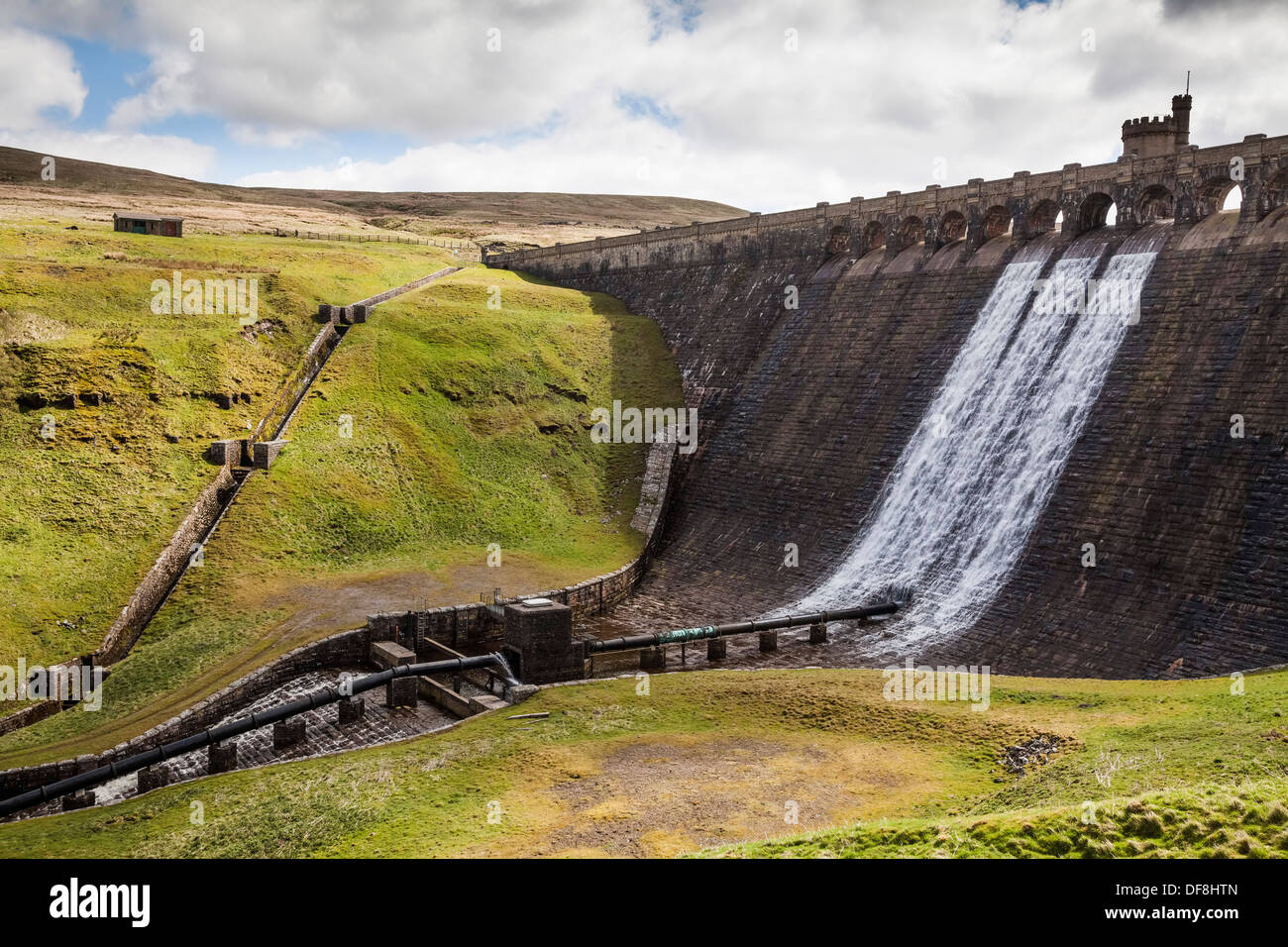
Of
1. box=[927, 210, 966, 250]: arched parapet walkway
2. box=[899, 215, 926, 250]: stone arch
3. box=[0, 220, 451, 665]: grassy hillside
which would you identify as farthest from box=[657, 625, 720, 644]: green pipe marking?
box=[899, 215, 926, 250]: stone arch

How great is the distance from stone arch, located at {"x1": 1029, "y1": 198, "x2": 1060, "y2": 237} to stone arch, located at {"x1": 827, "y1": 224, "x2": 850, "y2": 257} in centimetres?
1292

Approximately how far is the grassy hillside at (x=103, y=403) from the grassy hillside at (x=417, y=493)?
8.80 feet

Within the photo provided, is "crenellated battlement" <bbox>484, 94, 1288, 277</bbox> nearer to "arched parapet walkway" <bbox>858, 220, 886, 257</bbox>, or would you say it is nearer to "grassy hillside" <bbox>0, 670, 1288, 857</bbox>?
"arched parapet walkway" <bbox>858, 220, 886, 257</bbox>

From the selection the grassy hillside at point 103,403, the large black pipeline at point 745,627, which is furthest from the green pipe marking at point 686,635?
the grassy hillside at point 103,403

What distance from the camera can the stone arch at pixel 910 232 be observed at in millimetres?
55000

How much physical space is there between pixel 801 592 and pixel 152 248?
5276 centimetres

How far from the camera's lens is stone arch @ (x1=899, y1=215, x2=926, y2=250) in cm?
5500

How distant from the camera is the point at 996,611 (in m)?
35.9

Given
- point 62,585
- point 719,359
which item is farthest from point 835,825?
point 719,359

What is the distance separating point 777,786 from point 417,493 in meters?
32.7

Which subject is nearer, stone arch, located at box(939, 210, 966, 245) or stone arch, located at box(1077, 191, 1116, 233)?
stone arch, located at box(1077, 191, 1116, 233)

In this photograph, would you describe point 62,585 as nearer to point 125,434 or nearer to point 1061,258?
point 125,434

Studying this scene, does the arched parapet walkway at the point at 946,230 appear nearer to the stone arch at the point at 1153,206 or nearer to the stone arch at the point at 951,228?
the stone arch at the point at 951,228
